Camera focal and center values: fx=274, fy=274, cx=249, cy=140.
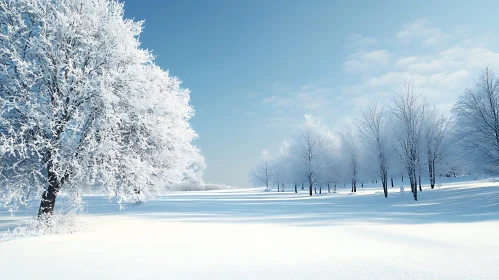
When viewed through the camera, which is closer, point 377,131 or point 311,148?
point 377,131

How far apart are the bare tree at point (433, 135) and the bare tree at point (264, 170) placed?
174 ft

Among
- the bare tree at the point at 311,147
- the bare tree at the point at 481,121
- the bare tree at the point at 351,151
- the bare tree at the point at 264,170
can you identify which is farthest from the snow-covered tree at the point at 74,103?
the bare tree at the point at 264,170

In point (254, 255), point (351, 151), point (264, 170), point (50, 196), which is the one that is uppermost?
point (351, 151)

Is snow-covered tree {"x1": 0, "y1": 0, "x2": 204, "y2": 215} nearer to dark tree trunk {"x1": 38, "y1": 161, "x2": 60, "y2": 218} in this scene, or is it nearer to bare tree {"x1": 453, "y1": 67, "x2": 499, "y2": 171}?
dark tree trunk {"x1": 38, "y1": 161, "x2": 60, "y2": 218}

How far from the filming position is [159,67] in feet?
45.7

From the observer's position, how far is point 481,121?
24.1m

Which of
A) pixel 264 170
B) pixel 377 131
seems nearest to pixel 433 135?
pixel 377 131

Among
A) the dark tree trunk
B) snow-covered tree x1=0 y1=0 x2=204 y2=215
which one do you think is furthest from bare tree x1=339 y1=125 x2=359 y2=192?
the dark tree trunk

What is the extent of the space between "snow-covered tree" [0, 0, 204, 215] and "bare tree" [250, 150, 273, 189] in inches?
3067

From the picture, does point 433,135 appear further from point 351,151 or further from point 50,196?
point 50,196

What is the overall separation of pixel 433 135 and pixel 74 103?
43972 mm

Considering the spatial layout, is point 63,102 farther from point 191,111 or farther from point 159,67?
point 191,111

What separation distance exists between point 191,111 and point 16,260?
10368mm

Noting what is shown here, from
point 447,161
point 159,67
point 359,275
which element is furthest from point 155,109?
point 447,161
